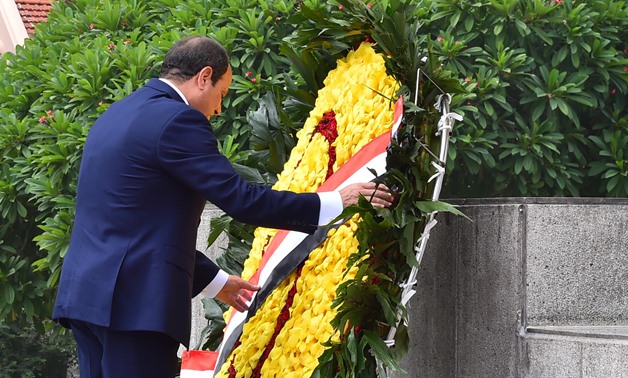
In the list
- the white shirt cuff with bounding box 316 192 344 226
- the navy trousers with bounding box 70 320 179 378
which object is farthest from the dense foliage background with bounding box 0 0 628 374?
the navy trousers with bounding box 70 320 179 378

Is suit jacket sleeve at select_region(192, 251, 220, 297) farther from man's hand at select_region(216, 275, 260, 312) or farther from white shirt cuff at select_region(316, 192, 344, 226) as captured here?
white shirt cuff at select_region(316, 192, 344, 226)

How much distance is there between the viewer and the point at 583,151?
5145mm

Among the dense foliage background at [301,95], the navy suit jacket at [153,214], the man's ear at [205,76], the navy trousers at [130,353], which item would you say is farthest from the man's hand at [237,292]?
the man's ear at [205,76]

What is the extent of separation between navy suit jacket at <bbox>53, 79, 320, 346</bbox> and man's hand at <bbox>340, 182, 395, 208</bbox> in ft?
0.37

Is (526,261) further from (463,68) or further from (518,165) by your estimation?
(463,68)

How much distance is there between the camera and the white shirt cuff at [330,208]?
3723 millimetres

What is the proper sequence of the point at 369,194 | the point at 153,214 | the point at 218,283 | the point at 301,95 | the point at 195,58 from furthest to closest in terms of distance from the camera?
1. the point at 301,95
2. the point at 218,283
3. the point at 195,58
4. the point at 153,214
5. the point at 369,194

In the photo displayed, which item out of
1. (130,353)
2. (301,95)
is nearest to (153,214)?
(130,353)

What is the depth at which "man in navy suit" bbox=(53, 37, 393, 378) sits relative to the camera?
363 centimetres

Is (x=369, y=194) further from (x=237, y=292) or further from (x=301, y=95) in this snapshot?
(x=301, y=95)

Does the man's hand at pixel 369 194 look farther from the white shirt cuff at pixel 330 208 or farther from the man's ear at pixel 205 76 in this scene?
Result: the man's ear at pixel 205 76

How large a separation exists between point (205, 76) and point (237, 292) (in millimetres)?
857

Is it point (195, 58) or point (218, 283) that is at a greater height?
point (195, 58)

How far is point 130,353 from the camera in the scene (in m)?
3.62
